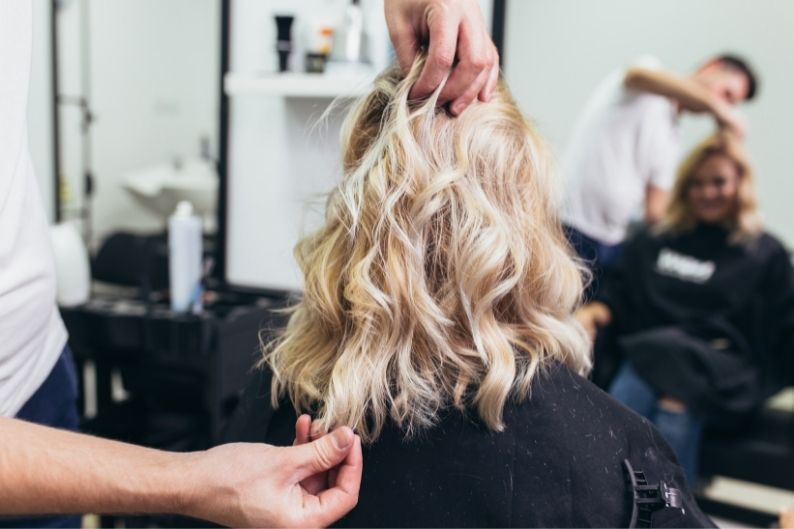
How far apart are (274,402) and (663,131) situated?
186 centimetres

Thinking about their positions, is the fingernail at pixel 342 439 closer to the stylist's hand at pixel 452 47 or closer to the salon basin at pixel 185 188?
the stylist's hand at pixel 452 47

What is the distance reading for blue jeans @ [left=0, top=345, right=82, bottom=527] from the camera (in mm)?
944

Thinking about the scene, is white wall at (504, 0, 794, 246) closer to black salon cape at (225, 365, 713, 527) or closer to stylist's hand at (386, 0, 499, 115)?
stylist's hand at (386, 0, 499, 115)

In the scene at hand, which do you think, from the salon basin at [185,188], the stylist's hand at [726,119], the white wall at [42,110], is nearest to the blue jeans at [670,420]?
the stylist's hand at [726,119]

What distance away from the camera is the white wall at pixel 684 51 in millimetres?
2906

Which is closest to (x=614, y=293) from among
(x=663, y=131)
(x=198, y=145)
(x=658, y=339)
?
(x=658, y=339)

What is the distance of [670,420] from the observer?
2.40 metres

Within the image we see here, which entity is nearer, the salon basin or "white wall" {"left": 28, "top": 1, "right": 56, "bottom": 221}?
the salon basin

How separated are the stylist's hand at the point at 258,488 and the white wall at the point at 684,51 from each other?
7.86 feet

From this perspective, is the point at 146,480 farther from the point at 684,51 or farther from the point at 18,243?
the point at 684,51

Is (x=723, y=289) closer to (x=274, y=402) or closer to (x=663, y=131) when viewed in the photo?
(x=663, y=131)

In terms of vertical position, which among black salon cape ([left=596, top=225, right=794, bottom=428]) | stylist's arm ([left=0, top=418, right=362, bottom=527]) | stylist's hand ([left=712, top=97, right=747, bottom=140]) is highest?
stylist's hand ([left=712, top=97, right=747, bottom=140])

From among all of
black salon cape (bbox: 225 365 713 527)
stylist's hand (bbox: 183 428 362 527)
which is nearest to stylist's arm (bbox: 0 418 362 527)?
stylist's hand (bbox: 183 428 362 527)

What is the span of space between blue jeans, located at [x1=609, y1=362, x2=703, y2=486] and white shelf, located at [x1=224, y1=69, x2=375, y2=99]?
1.38 meters
